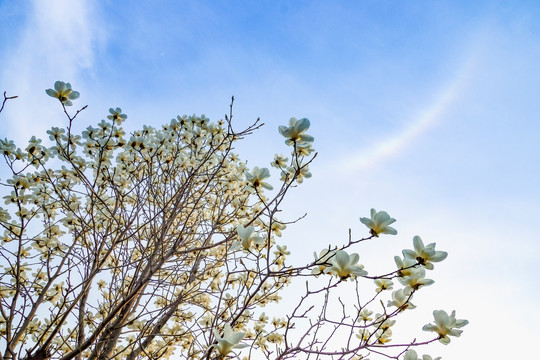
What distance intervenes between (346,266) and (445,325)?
1.58 feet

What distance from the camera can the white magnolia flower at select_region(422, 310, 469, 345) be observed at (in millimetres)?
1340

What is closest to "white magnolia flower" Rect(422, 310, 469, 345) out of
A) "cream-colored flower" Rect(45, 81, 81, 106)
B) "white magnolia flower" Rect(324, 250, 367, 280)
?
"white magnolia flower" Rect(324, 250, 367, 280)

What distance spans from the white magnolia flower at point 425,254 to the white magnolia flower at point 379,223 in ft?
0.36

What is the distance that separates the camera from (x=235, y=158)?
3.85m

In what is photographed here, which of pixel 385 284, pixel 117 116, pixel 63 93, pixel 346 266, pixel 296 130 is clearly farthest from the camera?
pixel 117 116

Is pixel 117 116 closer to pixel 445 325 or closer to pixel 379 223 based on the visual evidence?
pixel 379 223

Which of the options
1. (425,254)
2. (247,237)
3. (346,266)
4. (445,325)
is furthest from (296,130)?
(445,325)

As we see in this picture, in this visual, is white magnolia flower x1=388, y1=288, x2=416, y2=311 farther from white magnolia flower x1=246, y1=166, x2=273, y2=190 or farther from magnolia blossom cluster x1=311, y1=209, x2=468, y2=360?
white magnolia flower x1=246, y1=166, x2=273, y2=190

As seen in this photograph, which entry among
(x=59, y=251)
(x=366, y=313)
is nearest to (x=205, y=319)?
(x=59, y=251)

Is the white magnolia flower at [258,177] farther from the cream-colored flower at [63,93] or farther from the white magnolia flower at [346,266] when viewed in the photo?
the cream-colored flower at [63,93]

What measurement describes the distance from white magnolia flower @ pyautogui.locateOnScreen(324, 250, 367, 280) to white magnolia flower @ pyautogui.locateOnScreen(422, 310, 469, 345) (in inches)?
14.9

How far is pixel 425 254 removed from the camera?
53.1 inches

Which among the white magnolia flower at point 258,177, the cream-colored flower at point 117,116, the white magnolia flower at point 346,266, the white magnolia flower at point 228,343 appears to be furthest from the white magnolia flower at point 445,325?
the cream-colored flower at point 117,116

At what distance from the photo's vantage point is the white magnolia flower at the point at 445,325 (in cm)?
134
